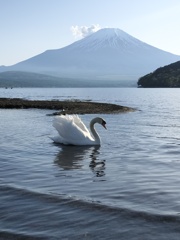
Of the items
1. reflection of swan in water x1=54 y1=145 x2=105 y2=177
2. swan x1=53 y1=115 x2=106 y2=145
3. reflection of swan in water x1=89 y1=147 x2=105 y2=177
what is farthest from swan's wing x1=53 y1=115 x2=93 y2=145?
reflection of swan in water x1=89 y1=147 x2=105 y2=177

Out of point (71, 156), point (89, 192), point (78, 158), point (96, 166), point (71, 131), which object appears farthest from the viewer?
point (71, 131)

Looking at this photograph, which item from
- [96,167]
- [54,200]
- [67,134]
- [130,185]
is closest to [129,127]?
[67,134]

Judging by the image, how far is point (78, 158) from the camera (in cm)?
1983

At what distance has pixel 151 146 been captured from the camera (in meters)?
23.8

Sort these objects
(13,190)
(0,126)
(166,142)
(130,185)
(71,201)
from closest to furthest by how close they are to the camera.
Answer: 1. (71,201)
2. (13,190)
3. (130,185)
4. (166,142)
5. (0,126)

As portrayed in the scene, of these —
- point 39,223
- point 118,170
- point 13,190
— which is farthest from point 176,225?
point 118,170

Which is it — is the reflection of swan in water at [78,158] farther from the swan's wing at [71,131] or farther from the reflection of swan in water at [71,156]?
the swan's wing at [71,131]

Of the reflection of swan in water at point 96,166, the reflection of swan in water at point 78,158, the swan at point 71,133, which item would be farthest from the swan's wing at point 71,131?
the reflection of swan in water at point 96,166

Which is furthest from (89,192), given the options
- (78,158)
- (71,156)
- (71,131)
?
(71,131)

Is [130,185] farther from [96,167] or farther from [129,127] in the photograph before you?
[129,127]

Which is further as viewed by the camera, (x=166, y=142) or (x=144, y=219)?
(x=166, y=142)

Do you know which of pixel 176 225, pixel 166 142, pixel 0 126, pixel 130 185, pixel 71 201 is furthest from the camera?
pixel 0 126

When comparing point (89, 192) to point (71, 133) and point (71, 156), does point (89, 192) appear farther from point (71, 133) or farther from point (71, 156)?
point (71, 133)

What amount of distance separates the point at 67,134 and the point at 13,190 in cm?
1111
